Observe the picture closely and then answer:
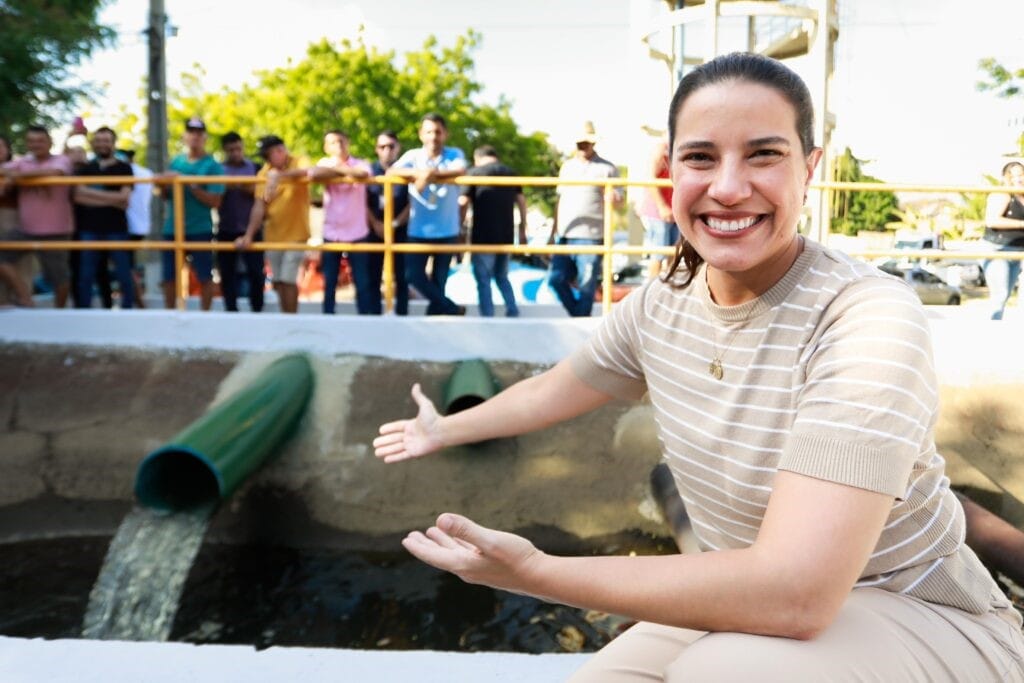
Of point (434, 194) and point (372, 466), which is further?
point (434, 194)

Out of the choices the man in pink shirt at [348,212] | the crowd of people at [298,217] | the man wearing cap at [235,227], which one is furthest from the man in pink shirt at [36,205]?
the man in pink shirt at [348,212]

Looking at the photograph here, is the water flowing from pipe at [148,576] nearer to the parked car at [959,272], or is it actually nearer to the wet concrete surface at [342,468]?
the wet concrete surface at [342,468]

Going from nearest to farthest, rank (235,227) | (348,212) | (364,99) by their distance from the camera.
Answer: (348,212) < (235,227) < (364,99)

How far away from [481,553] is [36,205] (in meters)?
6.94

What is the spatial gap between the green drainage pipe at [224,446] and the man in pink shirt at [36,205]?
2.30m

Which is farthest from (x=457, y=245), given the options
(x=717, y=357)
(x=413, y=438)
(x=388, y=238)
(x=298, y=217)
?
(x=717, y=357)

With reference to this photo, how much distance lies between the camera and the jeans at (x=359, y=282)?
7.34 m

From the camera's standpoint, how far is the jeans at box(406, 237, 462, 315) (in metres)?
7.27

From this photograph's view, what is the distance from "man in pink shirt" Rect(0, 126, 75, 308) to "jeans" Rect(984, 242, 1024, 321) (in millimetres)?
6757

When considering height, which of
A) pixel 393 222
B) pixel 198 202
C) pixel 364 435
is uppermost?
pixel 198 202

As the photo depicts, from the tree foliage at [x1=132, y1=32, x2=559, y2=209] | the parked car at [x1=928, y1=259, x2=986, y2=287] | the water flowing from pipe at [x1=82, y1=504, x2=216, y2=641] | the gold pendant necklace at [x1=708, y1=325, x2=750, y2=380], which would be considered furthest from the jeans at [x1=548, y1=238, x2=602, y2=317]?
the tree foliage at [x1=132, y1=32, x2=559, y2=209]

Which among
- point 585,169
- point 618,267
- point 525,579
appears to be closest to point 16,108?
point 618,267

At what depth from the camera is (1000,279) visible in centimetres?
716

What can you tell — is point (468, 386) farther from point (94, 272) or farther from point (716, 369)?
point (716, 369)
